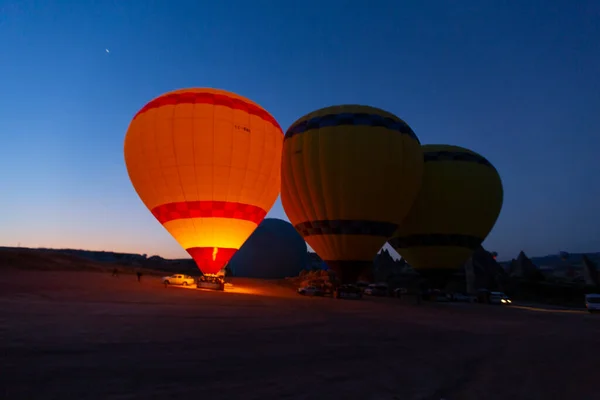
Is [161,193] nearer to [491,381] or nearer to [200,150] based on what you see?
[200,150]

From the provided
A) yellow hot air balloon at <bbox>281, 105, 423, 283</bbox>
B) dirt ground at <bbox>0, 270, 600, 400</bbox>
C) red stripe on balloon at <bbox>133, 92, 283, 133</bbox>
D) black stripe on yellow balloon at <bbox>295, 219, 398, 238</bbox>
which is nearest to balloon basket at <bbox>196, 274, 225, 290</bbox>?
yellow hot air balloon at <bbox>281, 105, 423, 283</bbox>

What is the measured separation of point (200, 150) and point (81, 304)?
31.5ft

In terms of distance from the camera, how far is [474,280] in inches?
1829

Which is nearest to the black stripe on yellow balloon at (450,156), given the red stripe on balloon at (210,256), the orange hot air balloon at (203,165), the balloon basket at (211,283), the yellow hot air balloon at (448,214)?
the yellow hot air balloon at (448,214)

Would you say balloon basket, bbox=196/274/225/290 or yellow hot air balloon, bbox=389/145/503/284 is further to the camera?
balloon basket, bbox=196/274/225/290

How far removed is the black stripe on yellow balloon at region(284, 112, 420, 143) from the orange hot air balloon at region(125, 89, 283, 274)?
291cm

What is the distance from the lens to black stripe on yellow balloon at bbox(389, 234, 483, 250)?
22.8 meters

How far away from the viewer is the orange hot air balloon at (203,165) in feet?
68.5

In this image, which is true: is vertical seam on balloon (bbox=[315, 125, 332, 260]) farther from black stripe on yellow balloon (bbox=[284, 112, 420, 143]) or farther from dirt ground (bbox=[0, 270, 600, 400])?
dirt ground (bbox=[0, 270, 600, 400])

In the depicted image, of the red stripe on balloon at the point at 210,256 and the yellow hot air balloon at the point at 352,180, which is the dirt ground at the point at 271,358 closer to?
the yellow hot air balloon at the point at 352,180

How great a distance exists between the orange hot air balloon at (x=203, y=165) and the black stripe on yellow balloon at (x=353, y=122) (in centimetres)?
291

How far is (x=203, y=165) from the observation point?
20.9 m

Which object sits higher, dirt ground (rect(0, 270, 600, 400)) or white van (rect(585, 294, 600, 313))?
white van (rect(585, 294, 600, 313))

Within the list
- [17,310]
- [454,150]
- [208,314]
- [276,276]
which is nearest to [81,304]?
[17,310]
